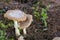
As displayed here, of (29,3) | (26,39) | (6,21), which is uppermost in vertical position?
(29,3)

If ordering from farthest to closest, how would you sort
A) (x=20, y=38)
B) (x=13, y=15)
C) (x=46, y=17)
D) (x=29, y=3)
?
(x=29, y=3), (x=46, y=17), (x=20, y=38), (x=13, y=15)

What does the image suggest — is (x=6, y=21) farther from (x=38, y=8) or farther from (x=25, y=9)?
(x=38, y=8)

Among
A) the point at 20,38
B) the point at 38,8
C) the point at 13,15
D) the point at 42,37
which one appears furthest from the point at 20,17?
A: the point at 38,8

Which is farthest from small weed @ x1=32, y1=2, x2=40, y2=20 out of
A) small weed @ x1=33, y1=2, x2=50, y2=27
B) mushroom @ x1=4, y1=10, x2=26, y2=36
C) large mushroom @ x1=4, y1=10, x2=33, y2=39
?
mushroom @ x1=4, y1=10, x2=26, y2=36

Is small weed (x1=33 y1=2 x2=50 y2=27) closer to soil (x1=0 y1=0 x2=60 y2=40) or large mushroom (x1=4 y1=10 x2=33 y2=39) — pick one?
soil (x1=0 y1=0 x2=60 y2=40)

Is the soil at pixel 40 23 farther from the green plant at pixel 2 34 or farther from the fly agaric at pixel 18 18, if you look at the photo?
the fly agaric at pixel 18 18

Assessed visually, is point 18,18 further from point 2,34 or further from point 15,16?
point 2,34

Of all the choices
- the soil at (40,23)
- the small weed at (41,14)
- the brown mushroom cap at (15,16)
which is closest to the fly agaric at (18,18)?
the brown mushroom cap at (15,16)
